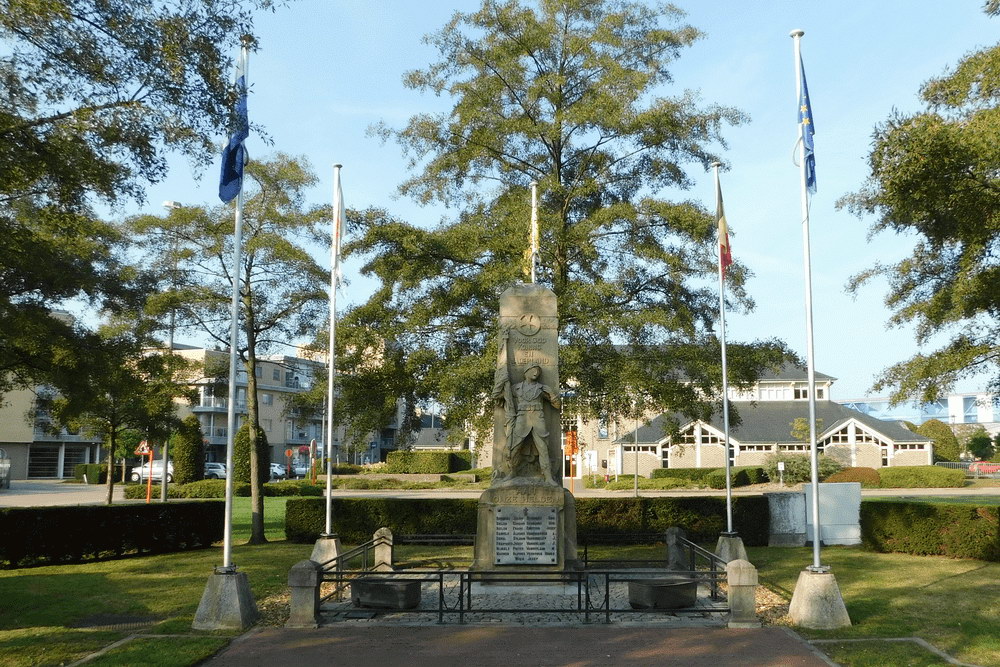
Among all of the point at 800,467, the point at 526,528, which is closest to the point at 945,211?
the point at 526,528

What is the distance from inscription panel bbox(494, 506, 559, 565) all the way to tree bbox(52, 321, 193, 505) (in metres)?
8.47

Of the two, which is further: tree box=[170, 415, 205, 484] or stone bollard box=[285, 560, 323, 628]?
tree box=[170, 415, 205, 484]

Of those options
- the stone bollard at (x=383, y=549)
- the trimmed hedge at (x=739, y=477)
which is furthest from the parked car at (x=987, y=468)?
the stone bollard at (x=383, y=549)

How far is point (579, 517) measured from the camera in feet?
71.8

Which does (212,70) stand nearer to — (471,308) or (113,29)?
(113,29)

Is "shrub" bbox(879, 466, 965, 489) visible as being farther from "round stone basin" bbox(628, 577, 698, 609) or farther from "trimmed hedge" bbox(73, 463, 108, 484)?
"trimmed hedge" bbox(73, 463, 108, 484)

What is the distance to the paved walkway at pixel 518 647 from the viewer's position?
912cm

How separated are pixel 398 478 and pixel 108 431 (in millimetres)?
29767

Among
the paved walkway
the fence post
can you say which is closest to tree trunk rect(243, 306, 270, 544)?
the fence post

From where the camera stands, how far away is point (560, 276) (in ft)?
66.3

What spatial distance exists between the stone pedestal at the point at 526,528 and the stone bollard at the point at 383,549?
9.91 feet

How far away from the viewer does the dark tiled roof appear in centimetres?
6009

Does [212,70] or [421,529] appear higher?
[212,70]

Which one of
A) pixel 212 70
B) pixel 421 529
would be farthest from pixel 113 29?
pixel 421 529
